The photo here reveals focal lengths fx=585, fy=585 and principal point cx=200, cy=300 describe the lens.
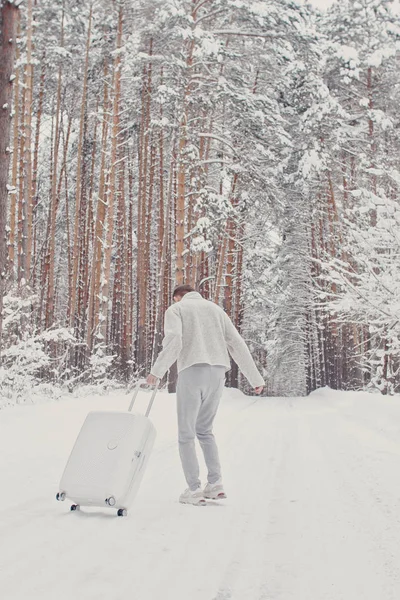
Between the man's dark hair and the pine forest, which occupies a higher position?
the pine forest

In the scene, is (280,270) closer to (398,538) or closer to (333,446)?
(333,446)

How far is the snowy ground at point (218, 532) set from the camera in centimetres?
273

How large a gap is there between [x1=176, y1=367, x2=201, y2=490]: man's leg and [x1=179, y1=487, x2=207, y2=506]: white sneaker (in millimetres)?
78

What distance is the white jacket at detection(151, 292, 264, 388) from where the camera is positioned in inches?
194

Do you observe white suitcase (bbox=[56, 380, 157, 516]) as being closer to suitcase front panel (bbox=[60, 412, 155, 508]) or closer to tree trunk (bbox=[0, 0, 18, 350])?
suitcase front panel (bbox=[60, 412, 155, 508])

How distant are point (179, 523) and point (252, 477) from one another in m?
1.82

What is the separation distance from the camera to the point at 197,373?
194 inches

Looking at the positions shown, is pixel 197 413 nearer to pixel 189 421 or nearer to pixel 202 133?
pixel 189 421

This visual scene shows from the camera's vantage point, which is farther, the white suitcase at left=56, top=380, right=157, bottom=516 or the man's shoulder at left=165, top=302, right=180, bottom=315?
the man's shoulder at left=165, top=302, right=180, bottom=315

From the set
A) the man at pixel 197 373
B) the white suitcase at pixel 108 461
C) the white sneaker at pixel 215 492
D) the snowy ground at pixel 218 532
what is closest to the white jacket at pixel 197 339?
the man at pixel 197 373

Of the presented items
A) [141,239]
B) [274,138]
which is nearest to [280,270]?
[141,239]

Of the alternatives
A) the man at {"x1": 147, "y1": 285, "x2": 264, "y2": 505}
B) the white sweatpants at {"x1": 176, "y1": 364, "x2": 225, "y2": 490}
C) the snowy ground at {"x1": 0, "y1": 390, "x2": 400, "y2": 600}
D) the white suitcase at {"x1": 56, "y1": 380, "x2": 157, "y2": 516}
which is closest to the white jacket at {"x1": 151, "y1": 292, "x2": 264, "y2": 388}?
the man at {"x1": 147, "y1": 285, "x2": 264, "y2": 505}

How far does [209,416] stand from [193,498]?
0.69 m

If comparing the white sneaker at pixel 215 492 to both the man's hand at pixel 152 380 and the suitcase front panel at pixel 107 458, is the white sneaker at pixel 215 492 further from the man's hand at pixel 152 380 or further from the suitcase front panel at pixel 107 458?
the man's hand at pixel 152 380
